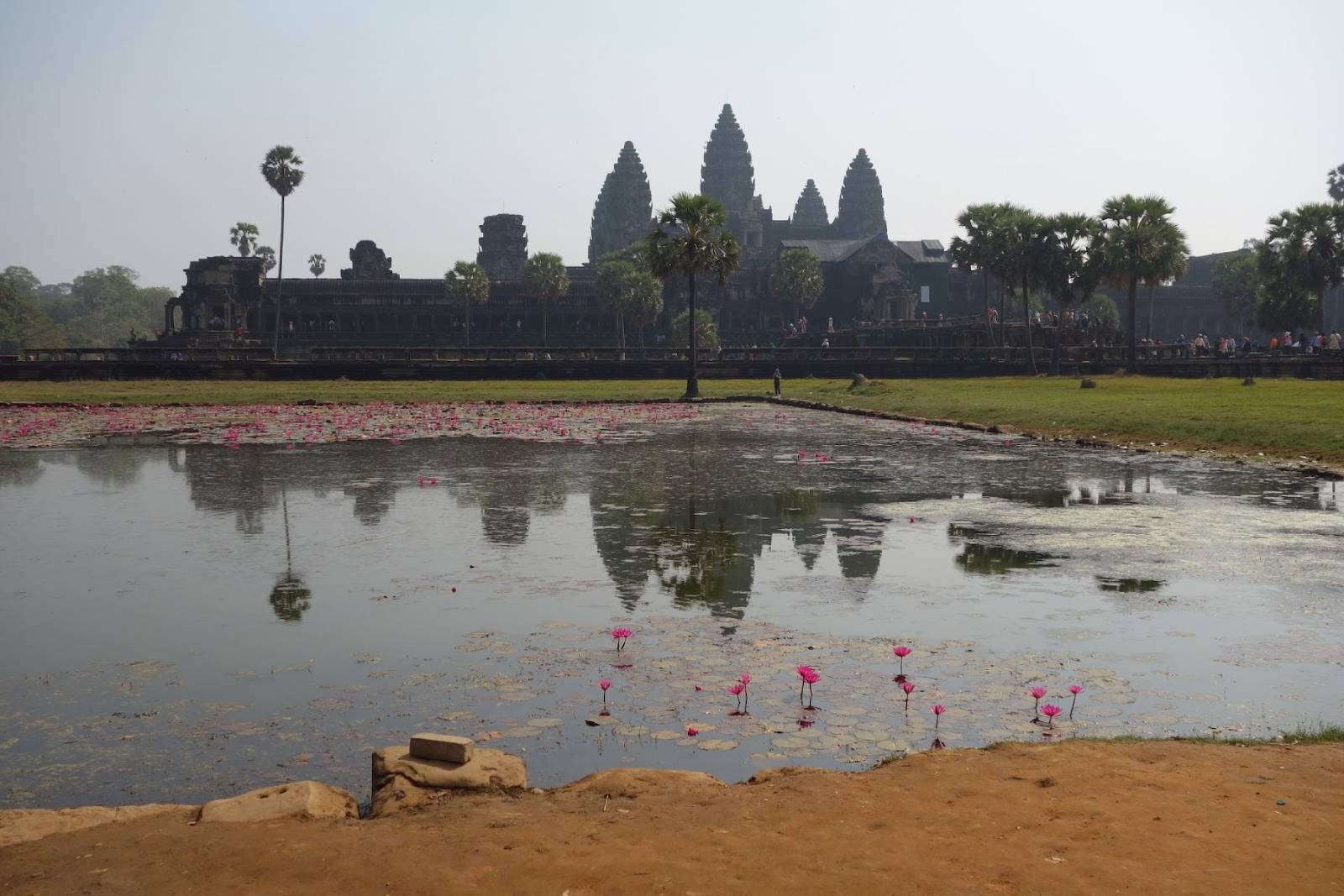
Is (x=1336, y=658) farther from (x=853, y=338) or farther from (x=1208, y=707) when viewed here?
(x=853, y=338)

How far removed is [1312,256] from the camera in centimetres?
6869

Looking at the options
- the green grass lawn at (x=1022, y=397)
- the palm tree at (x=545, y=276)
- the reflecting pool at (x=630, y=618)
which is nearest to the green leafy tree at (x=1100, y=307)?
the palm tree at (x=545, y=276)

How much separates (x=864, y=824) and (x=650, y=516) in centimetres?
991

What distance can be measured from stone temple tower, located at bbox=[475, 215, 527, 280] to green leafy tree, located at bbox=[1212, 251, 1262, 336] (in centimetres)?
6737

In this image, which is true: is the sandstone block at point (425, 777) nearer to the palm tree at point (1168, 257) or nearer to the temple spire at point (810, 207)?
the palm tree at point (1168, 257)

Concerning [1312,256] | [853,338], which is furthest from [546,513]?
[853,338]

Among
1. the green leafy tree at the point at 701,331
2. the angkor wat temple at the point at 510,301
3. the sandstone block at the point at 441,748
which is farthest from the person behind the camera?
the angkor wat temple at the point at 510,301

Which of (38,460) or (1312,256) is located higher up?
(1312,256)

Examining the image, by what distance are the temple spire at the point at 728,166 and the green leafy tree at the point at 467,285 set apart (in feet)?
→ 178

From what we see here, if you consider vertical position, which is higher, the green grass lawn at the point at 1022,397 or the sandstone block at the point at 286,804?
the green grass lawn at the point at 1022,397

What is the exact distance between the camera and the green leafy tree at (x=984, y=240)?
2847 inches

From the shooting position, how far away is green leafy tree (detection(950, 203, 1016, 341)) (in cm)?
7231

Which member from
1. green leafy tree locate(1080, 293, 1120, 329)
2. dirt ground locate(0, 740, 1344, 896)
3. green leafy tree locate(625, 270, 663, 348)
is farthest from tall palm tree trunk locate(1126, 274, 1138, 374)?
green leafy tree locate(1080, 293, 1120, 329)

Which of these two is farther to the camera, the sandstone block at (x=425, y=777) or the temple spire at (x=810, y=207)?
the temple spire at (x=810, y=207)
